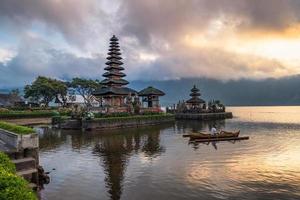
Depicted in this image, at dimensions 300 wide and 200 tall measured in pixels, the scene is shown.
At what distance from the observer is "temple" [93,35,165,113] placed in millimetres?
72312

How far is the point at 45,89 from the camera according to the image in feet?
323

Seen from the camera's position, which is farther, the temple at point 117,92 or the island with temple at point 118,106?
the temple at point 117,92

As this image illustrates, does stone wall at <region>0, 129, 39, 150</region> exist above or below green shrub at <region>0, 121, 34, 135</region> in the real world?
below

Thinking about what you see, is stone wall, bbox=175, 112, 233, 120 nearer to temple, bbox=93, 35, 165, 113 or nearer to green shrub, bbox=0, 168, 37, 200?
temple, bbox=93, 35, 165, 113

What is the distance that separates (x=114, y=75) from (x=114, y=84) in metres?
2.90

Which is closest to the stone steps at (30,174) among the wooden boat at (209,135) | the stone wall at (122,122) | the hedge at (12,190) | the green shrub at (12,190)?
the hedge at (12,190)

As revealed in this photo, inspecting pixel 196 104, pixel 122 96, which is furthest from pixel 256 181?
pixel 196 104

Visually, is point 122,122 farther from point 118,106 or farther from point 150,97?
point 150,97

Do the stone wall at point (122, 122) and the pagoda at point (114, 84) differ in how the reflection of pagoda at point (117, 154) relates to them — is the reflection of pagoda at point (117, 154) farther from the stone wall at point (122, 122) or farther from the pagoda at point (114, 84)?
the pagoda at point (114, 84)

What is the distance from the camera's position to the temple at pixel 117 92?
7231 centimetres

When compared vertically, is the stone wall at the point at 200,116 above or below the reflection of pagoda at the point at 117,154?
above

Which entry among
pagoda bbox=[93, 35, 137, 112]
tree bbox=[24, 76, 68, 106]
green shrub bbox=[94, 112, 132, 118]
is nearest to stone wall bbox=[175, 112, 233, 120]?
pagoda bbox=[93, 35, 137, 112]

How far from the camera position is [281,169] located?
81.8ft

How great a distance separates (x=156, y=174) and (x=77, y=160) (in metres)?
8.93
